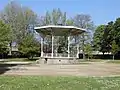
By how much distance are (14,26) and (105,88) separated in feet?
204

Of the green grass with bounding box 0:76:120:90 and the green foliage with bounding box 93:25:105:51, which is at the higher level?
the green foliage with bounding box 93:25:105:51

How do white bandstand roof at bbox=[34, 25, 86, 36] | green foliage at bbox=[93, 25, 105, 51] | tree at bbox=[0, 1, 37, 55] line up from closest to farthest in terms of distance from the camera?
white bandstand roof at bbox=[34, 25, 86, 36] → tree at bbox=[0, 1, 37, 55] → green foliage at bbox=[93, 25, 105, 51]

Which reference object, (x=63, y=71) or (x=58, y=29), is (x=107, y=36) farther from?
(x=63, y=71)

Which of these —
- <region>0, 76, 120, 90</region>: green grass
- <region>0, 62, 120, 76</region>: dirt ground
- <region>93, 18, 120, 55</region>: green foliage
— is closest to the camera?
<region>0, 76, 120, 90</region>: green grass

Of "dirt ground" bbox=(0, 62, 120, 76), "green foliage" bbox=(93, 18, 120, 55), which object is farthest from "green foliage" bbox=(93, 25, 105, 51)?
"dirt ground" bbox=(0, 62, 120, 76)

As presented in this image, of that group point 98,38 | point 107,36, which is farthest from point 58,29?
point 98,38

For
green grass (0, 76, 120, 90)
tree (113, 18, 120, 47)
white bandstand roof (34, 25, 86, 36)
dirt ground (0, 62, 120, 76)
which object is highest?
tree (113, 18, 120, 47)

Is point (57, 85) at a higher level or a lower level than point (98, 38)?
lower

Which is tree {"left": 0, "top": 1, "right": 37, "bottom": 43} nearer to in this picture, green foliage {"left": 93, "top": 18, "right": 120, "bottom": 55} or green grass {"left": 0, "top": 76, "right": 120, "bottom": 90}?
green foliage {"left": 93, "top": 18, "right": 120, "bottom": 55}

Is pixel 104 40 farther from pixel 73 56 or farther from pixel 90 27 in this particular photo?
→ pixel 73 56

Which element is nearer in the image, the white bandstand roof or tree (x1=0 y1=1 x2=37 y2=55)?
the white bandstand roof

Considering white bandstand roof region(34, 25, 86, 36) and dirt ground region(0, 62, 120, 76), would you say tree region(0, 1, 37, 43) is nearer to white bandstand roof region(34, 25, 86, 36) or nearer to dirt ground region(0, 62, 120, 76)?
white bandstand roof region(34, 25, 86, 36)

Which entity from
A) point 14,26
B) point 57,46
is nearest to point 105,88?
point 57,46

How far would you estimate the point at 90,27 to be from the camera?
271ft
